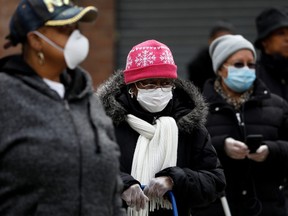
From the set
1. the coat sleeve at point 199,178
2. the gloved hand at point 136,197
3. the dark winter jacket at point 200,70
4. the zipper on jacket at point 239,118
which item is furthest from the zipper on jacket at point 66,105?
the dark winter jacket at point 200,70

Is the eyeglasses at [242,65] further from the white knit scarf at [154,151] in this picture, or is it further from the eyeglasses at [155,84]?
the white knit scarf at [154,151]

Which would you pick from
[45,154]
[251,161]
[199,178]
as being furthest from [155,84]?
[251,161]

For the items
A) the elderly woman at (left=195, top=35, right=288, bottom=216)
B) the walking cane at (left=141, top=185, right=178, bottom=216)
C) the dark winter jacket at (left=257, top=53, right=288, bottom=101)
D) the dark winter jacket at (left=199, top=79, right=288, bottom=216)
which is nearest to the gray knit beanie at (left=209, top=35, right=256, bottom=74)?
the elderly woman at (left=195, top=35, right=288, bottom=216)

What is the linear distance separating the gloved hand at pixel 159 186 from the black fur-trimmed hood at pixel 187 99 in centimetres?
32

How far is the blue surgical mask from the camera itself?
19.9 ft

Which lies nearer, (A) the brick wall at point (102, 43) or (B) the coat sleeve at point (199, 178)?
(B) the coat sleeve at point (199, 178)

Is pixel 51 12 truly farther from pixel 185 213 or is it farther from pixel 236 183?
pixel 236 183

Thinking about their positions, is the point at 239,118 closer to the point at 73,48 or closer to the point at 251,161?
the point at 251,161

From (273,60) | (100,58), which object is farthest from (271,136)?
(100,58)

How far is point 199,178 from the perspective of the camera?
4664 mm

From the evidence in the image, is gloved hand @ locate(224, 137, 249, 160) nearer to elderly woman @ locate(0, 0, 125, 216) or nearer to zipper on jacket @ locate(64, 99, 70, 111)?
elderly woman @ locate(0, 0, 125, 216)

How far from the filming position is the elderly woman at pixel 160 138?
183 inches

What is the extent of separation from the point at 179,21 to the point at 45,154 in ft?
24.7

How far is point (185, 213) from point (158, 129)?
0.47 metres
